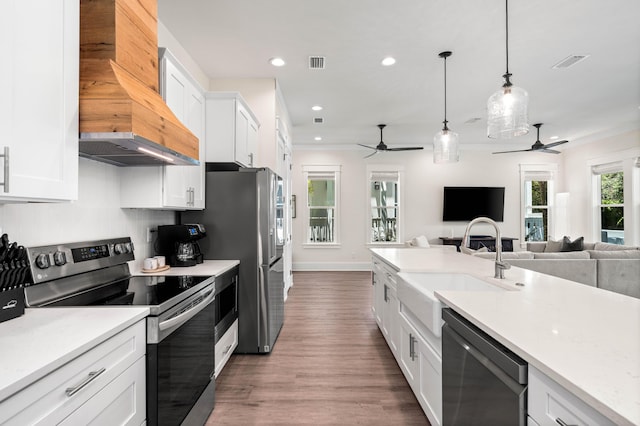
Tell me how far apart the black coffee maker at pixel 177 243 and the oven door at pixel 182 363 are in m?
0.62

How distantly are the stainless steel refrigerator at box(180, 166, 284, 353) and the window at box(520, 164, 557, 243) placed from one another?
23.4 ft

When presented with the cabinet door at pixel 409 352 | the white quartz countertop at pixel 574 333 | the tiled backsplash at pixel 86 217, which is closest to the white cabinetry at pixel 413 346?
the cabinet door at pixel 409 352

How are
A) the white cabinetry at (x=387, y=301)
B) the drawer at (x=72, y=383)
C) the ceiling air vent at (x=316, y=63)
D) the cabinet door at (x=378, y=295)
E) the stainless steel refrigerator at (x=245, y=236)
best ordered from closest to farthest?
the drawer at (x=72, y=383)
the white cabinetry at (x=387, y=301)
the stainless steel refrigerator at (x=245, y=236)
the cabinet door at (x=378, y=295)
the ceiling air vent at (x=316, y=63)

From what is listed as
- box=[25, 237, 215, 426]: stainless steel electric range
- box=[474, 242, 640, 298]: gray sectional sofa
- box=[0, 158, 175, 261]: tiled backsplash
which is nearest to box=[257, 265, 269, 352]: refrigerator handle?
box=[25, 237, 215, 426]: stainless steel electric range

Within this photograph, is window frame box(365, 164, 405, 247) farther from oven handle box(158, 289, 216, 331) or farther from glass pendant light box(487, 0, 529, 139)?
oven handle box(158, 289, 216, 331)

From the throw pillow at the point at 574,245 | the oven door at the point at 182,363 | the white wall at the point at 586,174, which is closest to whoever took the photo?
the oven door at the point at 182,363

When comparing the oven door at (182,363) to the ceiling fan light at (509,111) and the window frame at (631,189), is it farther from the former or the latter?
the window frame at (631,189)

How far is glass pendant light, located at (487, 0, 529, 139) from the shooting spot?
2.31 metres

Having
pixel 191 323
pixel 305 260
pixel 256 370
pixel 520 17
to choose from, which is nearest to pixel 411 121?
pixel 520 17

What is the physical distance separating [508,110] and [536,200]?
675cm

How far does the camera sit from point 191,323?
176 cm

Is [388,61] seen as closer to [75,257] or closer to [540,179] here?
[75,257]

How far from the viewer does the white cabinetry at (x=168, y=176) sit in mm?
2188

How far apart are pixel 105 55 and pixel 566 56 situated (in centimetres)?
414
